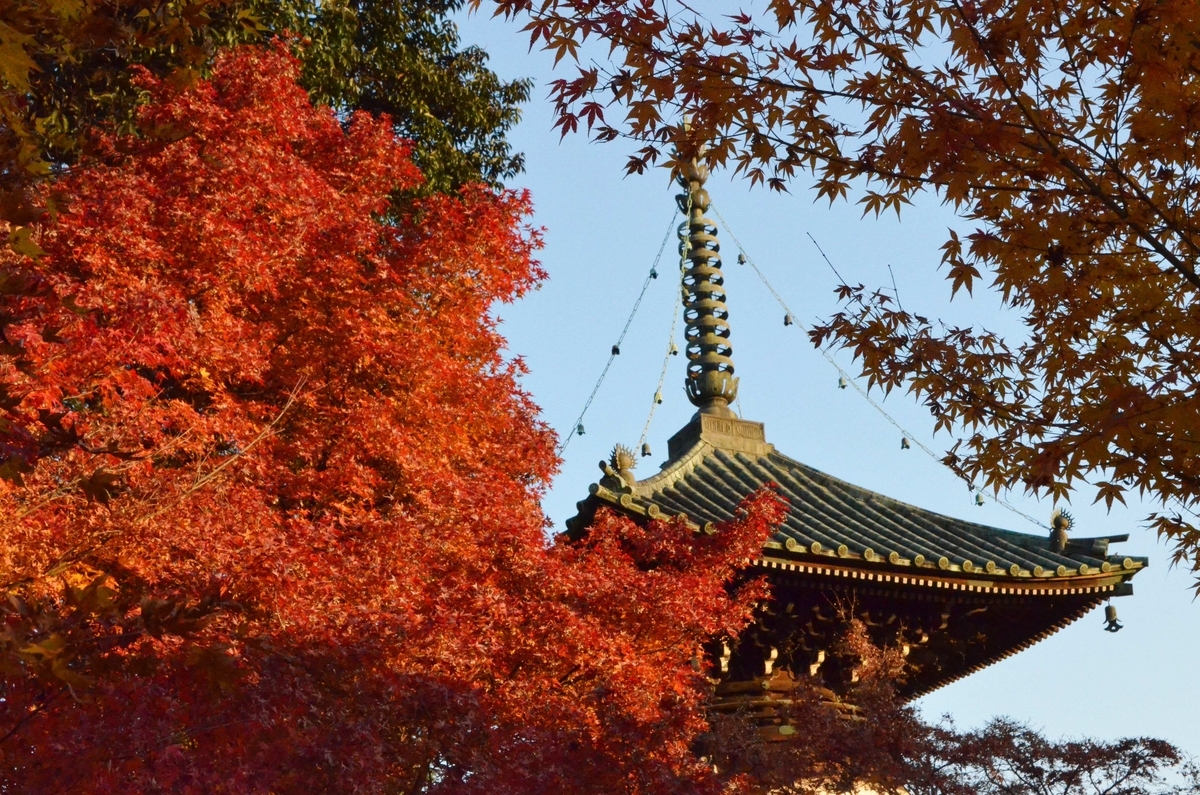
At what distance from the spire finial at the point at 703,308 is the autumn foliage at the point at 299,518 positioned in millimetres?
3910

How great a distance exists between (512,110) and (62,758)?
42.6ft

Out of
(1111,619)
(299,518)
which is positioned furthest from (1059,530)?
(299,518)

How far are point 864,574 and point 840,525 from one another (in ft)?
6.58

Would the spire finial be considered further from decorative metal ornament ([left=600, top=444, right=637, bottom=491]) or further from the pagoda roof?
decorative metal ornament ([left=600, top=444, right=637, bottom=491])

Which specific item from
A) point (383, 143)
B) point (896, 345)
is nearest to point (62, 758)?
point (896, 345)

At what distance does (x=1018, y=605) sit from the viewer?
1254cm

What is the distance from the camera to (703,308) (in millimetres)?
16609

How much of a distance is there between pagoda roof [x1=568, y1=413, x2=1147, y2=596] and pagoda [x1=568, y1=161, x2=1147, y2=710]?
2cm

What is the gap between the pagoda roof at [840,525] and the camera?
37.7ft

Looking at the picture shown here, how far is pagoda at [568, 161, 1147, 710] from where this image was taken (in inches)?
455

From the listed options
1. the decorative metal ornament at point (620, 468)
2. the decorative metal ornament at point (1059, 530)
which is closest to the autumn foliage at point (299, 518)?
the decorative metal ornament at point (620, 468)

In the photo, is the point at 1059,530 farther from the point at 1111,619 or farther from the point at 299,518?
the point at 299,518

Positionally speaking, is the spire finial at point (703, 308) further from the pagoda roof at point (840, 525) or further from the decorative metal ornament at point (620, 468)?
the decorative metal ornament at point (620, 468)

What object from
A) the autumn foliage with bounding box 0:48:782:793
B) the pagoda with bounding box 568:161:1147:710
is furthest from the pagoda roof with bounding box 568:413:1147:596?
the autumn foliage with bounding box 0:48:782:793
